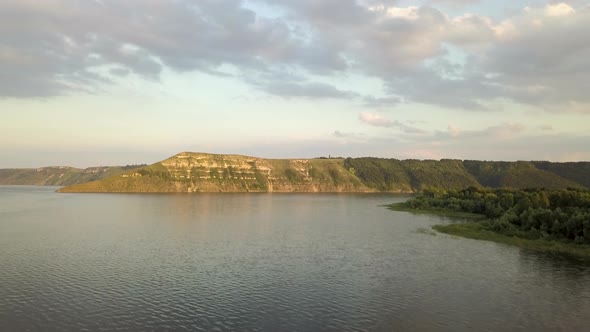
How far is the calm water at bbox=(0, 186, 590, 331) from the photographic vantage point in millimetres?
34812

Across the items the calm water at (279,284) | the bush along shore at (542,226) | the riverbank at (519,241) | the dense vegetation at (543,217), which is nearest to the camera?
the calm water at (279,284)

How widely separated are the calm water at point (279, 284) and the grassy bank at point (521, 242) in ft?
20.1

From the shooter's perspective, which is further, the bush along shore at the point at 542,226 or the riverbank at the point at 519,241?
the bush along shore at the point at 542,226

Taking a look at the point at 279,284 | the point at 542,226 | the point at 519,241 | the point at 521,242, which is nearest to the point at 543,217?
the point at 542,226

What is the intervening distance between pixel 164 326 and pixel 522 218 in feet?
272

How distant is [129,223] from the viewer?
102m

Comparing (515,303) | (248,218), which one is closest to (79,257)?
(515,303)

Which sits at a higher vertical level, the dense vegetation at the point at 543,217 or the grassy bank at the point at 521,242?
the dense vegetation at the point at 543,217

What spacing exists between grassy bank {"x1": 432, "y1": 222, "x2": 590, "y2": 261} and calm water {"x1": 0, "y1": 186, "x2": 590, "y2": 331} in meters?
6.14

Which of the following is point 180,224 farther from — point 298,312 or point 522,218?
point 522,218

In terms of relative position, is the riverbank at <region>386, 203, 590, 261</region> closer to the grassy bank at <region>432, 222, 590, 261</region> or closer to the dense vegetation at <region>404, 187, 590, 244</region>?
the grassy bank at <region>432, 222, 590, 261</region>

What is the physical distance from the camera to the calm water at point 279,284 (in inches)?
1371

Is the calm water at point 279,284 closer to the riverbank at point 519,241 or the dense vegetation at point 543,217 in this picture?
the riverbank at point 519,241

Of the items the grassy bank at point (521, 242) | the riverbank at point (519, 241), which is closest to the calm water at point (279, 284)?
the riverbank at point (519, 241)
